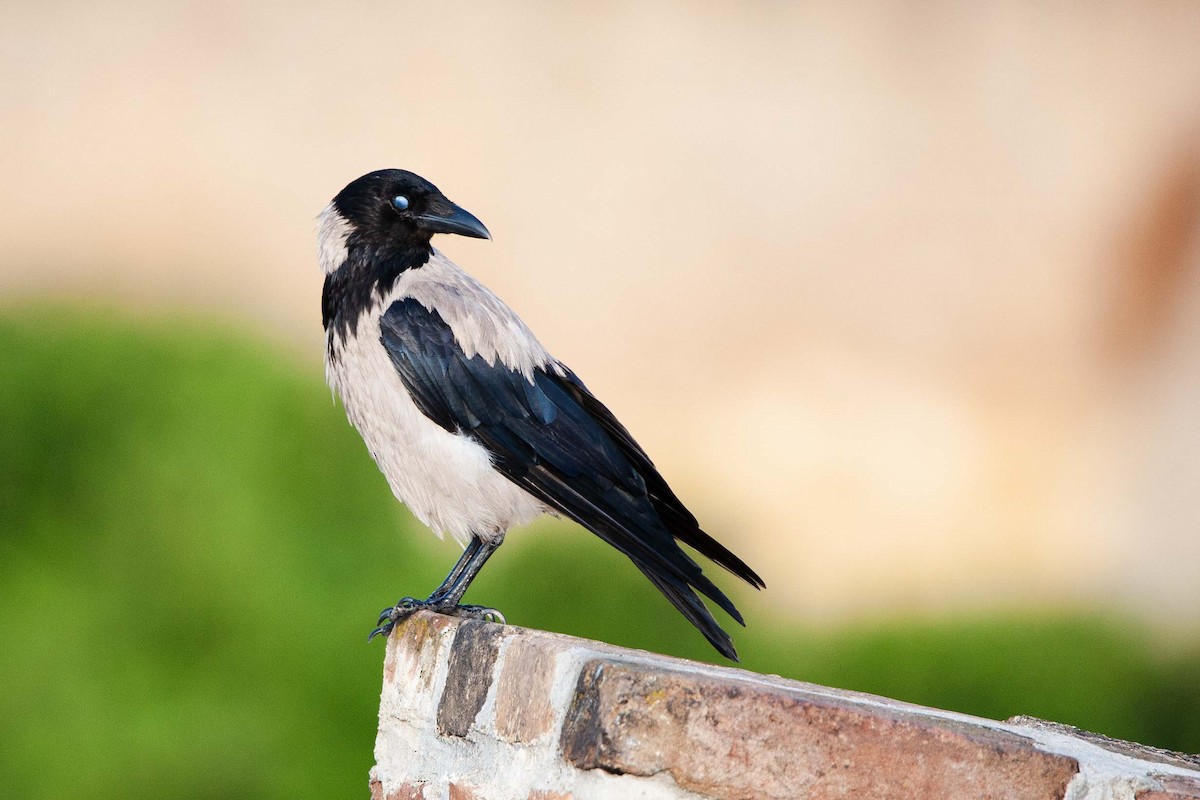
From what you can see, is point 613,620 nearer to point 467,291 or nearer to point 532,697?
point 467,291

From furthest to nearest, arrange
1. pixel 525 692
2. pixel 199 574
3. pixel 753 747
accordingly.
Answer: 1. pixel 199 574
2. pixel 525 692
3. pixel 753 747

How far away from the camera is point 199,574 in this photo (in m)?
5.56

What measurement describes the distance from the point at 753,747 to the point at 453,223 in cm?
164

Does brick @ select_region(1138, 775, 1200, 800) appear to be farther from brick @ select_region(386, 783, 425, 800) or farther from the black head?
the black head

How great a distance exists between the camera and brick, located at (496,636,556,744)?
128 centimetres

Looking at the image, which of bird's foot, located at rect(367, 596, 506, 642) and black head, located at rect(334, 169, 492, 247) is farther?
black head, located at rect(334, 169, 492, 247)

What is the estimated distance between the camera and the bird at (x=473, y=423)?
229cm

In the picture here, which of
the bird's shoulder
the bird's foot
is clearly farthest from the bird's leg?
the bird's shoulder

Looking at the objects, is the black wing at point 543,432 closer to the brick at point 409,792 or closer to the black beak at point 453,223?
the black beak at point 453,223

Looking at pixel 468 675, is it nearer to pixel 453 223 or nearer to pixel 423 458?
pixel 423 458

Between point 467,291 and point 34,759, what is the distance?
152 inches

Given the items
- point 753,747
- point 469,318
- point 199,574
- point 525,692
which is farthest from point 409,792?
point 199,574

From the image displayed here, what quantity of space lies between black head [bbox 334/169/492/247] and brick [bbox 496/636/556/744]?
135 centimetres

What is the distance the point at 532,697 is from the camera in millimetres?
1311
